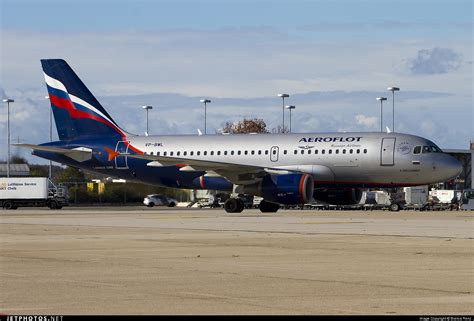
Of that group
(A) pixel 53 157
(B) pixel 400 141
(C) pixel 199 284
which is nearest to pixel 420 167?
(B) pixel 400 141

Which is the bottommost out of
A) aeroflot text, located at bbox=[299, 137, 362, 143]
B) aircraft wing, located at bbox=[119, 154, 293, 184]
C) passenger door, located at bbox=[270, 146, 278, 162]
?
aircraft wing, located at bbox=[119, 154, 293, 184]

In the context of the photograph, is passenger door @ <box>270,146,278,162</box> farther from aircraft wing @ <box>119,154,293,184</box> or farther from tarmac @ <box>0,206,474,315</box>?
tarmac @ <box>0,206,474,315</box>

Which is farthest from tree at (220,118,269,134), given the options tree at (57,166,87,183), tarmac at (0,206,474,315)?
tarmac at (0,206,474,315)

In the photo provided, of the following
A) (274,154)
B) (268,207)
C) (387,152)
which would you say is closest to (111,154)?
(274,154)

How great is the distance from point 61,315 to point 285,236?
18.4 meters

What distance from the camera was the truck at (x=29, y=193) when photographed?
8238 centimetres

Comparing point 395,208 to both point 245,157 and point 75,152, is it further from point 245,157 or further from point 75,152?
point 75,152

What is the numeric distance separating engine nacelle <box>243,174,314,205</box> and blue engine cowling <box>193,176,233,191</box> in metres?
3.72

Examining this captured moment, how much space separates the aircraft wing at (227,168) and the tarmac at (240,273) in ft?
79.0

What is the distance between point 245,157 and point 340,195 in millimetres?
5865

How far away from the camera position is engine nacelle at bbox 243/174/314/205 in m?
54.8

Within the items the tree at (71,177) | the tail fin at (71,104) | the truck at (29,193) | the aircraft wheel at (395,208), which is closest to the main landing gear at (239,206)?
the tail fin at (71,104)

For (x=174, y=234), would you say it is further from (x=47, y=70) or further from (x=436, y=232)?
Result: (x=47, y=70)

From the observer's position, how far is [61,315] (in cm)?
1291
